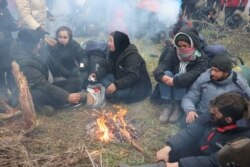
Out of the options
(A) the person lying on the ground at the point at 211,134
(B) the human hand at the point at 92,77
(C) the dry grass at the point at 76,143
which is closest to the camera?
(A) the person lying on the ground at the point at 211,134

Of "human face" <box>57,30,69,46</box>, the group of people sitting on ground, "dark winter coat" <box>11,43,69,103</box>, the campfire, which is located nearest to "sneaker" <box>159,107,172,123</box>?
the campfire

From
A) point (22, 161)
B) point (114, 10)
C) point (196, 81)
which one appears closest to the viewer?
point (22, 161)

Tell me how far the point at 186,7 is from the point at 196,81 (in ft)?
18.7

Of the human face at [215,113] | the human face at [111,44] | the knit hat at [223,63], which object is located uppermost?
the human face at [111,44]

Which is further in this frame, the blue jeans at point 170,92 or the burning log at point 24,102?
the blue jeans at point 170,92

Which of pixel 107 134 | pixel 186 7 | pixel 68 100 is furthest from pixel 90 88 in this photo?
pixel 186 7

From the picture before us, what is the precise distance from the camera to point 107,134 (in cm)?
539

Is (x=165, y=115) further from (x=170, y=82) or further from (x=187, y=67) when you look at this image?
(x=187, y=67)

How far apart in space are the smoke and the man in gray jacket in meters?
4.10

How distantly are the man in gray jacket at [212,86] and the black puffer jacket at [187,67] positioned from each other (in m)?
0.22

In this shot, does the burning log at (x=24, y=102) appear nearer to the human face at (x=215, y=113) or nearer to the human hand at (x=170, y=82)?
the human hand at (x=170, y=82)

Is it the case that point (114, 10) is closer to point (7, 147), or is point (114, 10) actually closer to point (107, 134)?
point (107, 134)

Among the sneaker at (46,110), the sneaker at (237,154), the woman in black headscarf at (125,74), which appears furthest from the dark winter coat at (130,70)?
the sneaker at (237,154)

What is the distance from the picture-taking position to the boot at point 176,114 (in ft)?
19.6
